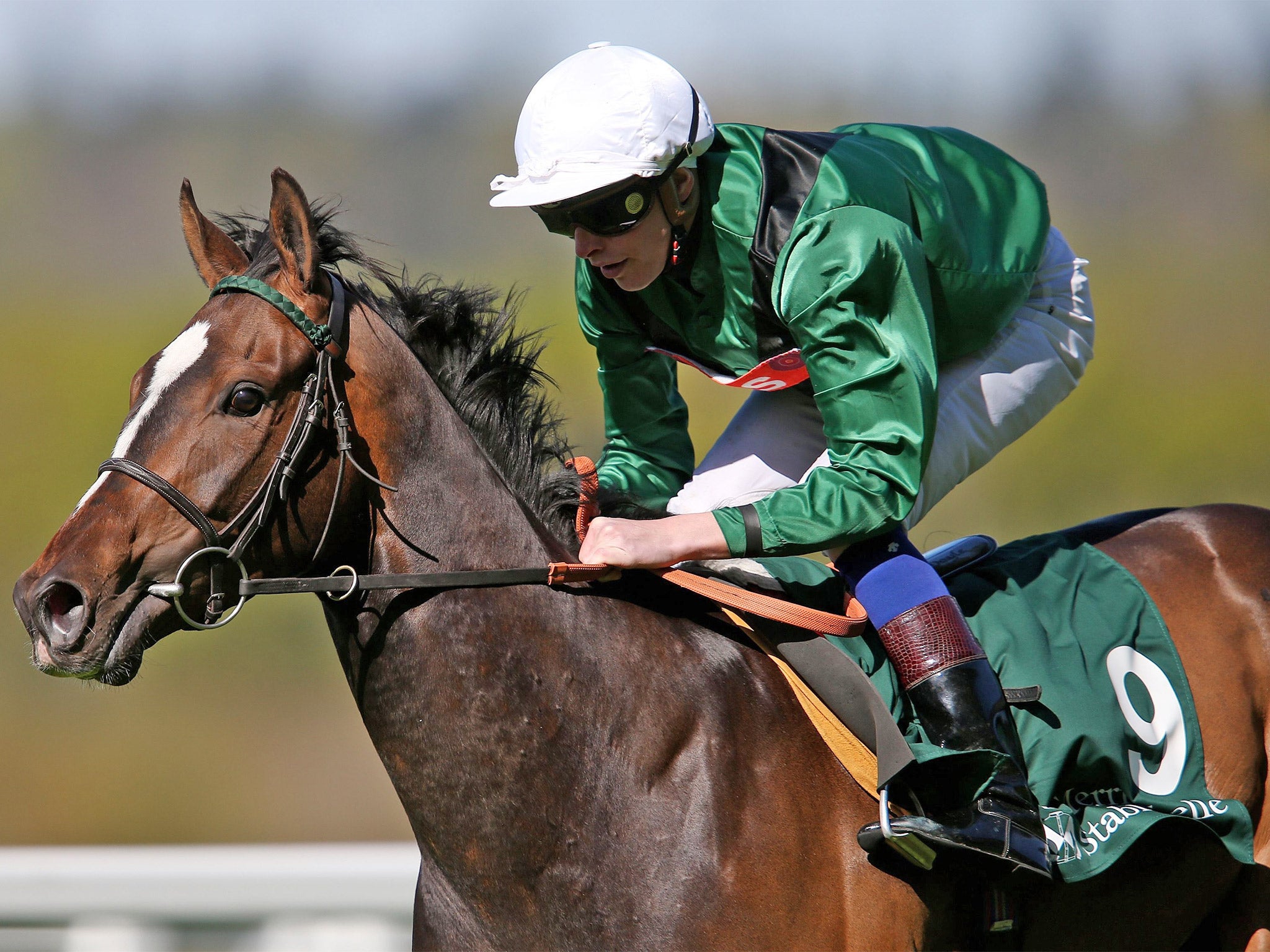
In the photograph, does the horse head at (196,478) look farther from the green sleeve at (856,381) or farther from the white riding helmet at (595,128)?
the green sleeve at (856,381)

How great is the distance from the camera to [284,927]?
149 inches

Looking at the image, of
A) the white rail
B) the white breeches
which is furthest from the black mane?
the white rail

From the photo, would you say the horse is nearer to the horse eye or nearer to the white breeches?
the horse eye

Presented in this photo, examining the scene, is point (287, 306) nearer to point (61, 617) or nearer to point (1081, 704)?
point (61, 617)

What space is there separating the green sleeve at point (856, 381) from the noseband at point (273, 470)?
2.12 feet

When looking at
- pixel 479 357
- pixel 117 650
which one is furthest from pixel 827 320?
pixel 117 650

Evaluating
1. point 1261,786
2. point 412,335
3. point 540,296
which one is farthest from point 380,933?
point 540,296

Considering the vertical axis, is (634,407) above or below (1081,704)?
above

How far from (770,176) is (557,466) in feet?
2.19

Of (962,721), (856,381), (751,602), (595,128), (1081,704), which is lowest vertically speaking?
(1081,704)

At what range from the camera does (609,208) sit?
224cm

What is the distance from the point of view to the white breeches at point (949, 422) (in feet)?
8.46

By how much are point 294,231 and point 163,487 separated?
18.6 inches

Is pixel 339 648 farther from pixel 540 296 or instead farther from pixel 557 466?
pixel 540 296
